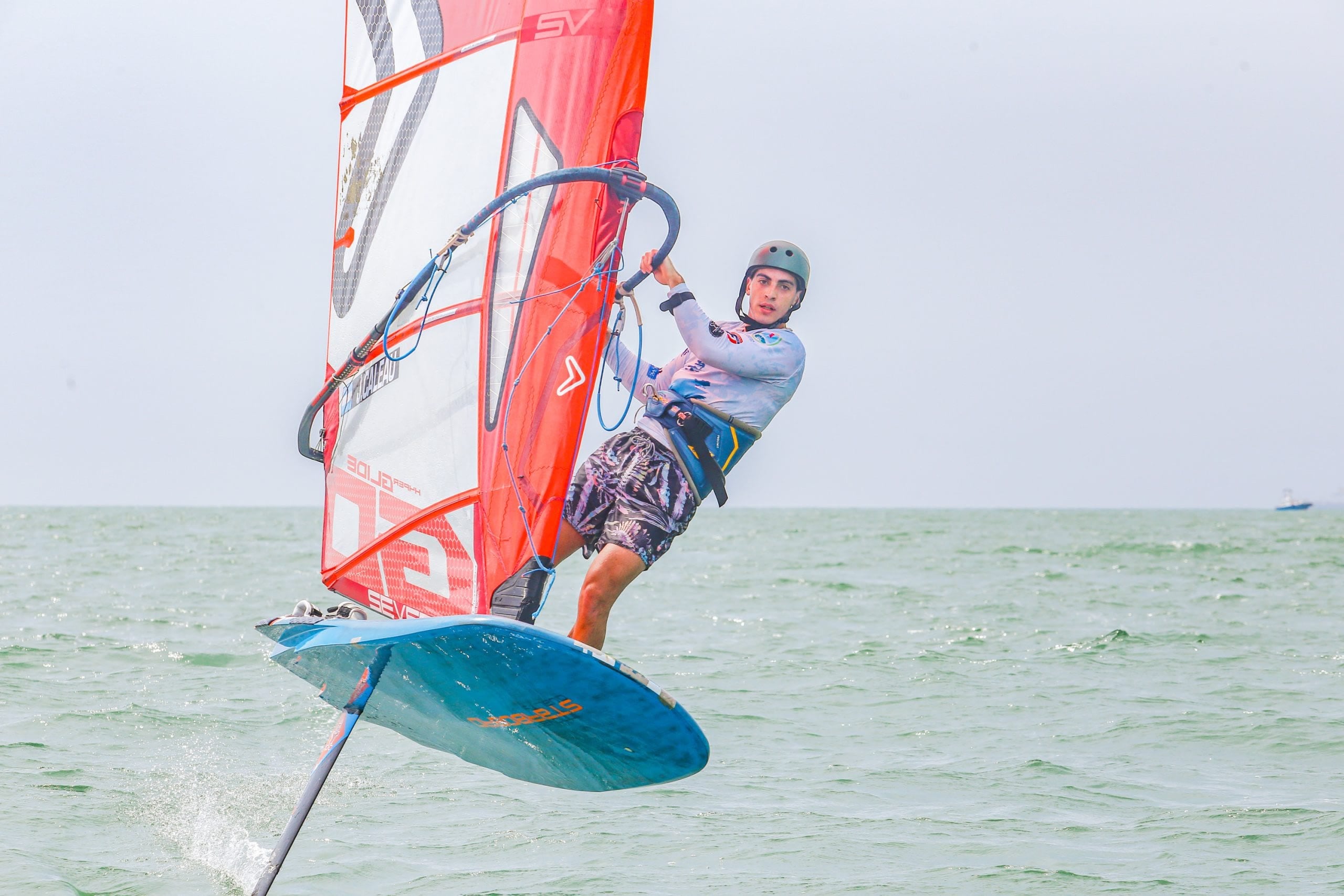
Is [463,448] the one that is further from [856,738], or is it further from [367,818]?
[856,738]

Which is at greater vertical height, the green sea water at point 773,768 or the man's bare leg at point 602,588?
the man's bare leg at point 602,588

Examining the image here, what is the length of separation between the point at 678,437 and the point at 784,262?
757 millimetres

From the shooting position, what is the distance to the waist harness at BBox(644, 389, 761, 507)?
16.1 ft

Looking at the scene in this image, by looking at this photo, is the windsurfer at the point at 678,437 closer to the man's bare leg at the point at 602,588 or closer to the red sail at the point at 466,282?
the man's bare leg at the point at 602,588

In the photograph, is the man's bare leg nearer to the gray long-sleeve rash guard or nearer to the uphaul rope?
the gray long-sleeve rash guard

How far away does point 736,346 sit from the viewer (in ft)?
15.6

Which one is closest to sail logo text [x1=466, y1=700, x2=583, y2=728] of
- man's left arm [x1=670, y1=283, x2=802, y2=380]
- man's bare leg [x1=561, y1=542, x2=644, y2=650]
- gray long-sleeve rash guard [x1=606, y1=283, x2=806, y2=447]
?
man's bare leg [x1=561, y1=542, x2=644, y2=650]

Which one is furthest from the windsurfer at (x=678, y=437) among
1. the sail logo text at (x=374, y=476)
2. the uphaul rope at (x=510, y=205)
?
the sail logo text at (x=374, y=476)

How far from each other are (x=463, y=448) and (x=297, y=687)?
5.92 meters

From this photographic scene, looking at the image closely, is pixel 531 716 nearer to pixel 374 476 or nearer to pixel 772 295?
pixel 374 476

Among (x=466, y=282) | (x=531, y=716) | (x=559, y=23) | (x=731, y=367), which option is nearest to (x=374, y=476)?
(x=466, y=282)

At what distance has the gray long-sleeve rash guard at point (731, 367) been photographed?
15.3 ft

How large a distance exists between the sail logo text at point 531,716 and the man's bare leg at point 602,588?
0.25 metres

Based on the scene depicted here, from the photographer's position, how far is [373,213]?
5391 millimetres
